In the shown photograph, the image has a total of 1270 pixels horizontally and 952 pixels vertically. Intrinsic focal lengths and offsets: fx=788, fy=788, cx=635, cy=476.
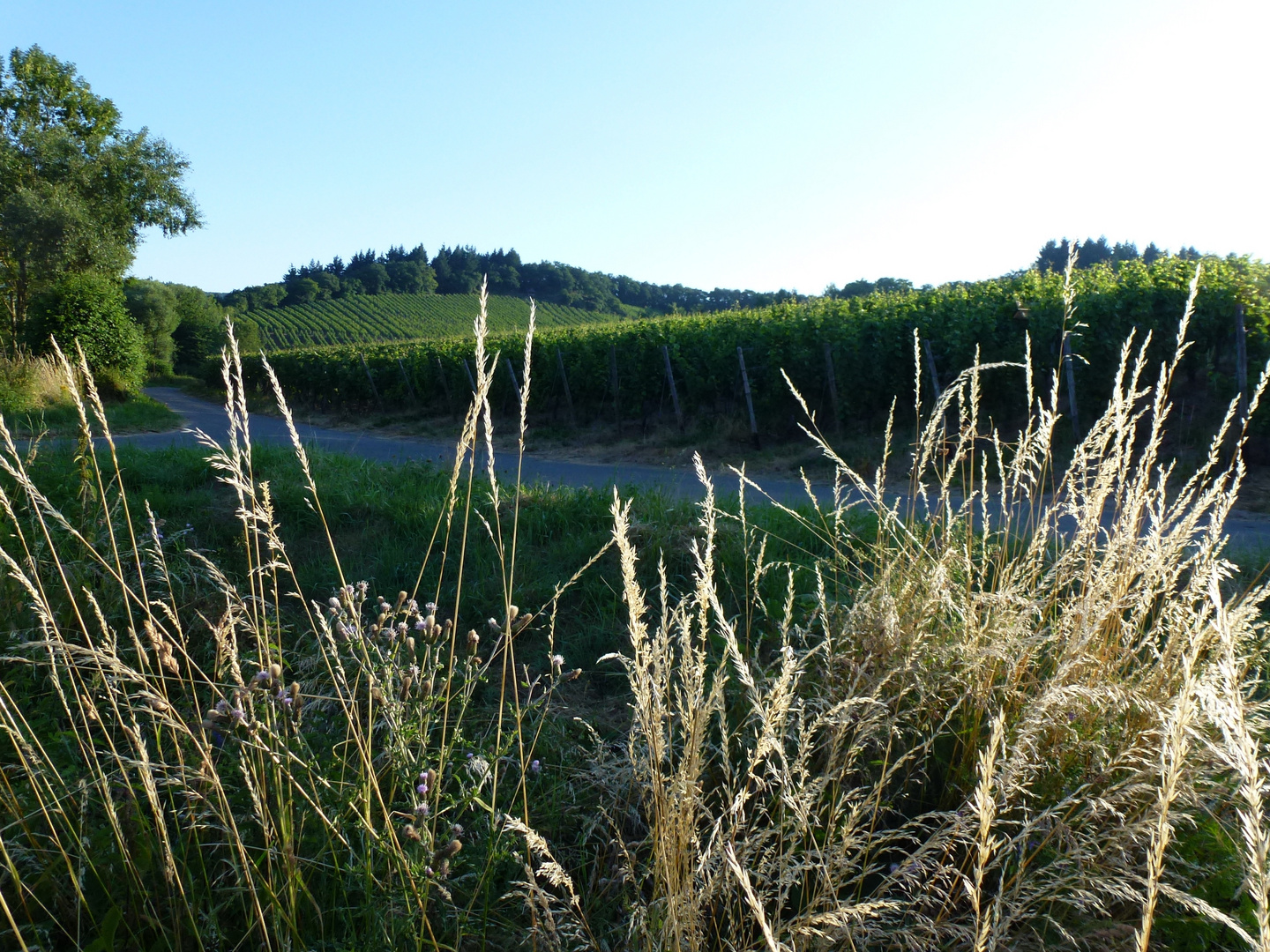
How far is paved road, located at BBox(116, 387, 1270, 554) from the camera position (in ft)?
20.6

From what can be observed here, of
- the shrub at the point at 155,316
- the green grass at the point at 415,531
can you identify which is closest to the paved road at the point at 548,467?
the green grass at the point at 415,531

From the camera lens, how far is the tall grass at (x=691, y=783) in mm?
1533

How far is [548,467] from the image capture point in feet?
40.2

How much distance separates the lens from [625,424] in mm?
16172

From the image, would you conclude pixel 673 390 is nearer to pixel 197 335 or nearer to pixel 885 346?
pixel 885 346

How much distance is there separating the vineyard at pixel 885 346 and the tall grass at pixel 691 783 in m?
4.17

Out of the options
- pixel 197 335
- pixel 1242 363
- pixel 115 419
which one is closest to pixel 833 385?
pixel 1242 363

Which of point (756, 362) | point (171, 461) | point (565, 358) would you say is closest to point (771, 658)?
point (171, 461)

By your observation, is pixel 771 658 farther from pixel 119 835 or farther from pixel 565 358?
pixel 565 358

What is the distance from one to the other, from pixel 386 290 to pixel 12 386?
209 ft

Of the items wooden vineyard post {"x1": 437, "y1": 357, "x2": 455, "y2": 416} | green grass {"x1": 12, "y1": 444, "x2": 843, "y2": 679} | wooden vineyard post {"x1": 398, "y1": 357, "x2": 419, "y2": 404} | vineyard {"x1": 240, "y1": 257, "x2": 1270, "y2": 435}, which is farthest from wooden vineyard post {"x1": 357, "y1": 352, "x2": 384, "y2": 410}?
green grass {"x1": 12, "y1": 444, "x2": 843, "y2": 679}

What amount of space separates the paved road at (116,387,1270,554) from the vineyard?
1838 millimetres

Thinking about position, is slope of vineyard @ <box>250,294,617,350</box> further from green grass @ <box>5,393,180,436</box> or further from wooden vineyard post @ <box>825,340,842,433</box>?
wooden vineyard post @ <box>825,340,842,433</box>

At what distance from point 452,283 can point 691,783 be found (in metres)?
77.5
